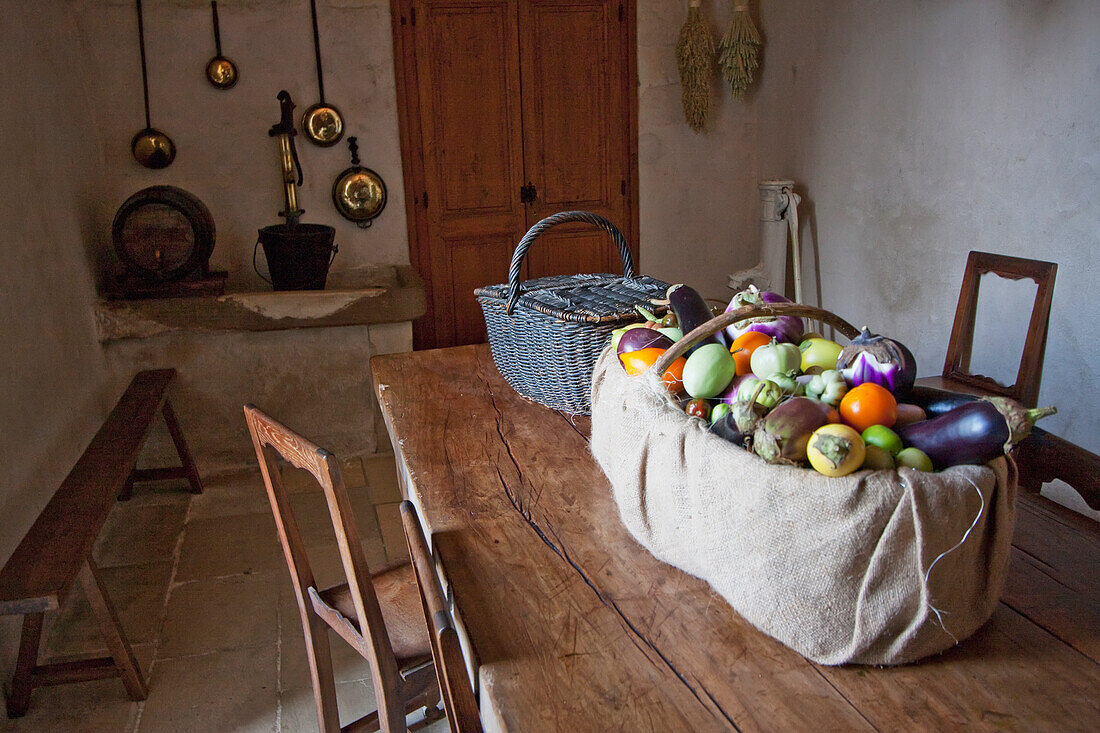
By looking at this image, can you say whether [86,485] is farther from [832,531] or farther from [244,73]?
[244,73]

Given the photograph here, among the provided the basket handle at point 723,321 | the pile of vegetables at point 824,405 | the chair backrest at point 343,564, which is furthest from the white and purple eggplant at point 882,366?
the chair backrest at point 343,564

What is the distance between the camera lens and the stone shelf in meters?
3.47

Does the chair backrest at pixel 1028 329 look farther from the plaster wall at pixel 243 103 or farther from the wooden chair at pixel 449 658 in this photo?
the plaster wall at pixel 243 103

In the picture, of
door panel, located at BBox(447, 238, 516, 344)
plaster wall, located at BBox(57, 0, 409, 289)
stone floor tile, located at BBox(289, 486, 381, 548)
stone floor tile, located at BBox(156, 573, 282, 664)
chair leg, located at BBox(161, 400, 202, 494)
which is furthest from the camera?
door panel, located at BBox(447, 238, 516, 344)

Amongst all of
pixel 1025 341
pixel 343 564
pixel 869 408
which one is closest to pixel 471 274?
pixel 1025 341

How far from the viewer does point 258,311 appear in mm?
3568

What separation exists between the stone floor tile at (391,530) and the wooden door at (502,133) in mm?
1480

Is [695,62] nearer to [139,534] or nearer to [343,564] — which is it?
[139,534]

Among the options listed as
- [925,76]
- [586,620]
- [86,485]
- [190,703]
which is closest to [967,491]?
[586,620]

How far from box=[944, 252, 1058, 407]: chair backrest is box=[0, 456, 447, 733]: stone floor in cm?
190

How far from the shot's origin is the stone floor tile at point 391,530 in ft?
9.64

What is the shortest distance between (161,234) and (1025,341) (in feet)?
10.8

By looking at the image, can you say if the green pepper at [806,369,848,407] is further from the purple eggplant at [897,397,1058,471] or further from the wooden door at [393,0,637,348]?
the wooden door at [393,0,637,348]

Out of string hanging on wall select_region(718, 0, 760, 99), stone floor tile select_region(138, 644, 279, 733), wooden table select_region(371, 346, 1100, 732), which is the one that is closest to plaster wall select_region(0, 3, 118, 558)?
stone floor tile select_region(138, 644, 279, 733)
